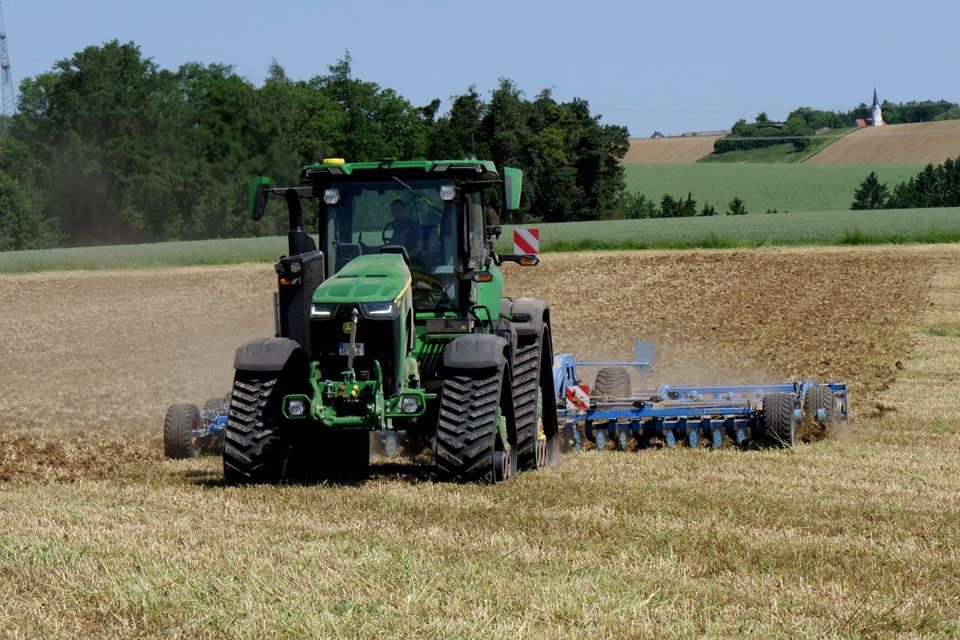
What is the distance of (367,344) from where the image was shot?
912cm

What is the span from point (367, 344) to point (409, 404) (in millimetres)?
526

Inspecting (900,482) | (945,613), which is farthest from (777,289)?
(945,613)

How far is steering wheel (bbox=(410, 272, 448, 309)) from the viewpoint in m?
9.91

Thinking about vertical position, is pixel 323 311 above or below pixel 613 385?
above

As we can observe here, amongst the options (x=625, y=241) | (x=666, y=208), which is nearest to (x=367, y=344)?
(x=625, y=241)

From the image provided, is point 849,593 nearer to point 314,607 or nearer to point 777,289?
point 314,607

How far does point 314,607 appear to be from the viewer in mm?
5438

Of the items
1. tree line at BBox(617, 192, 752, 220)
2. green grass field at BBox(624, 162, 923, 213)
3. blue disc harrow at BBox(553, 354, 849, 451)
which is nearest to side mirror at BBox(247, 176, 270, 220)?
blue disc harrow at BBox(553, 354, 849, 451)

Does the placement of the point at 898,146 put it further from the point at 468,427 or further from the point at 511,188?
the point at 468,427

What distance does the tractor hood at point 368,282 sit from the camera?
8992 millimetres

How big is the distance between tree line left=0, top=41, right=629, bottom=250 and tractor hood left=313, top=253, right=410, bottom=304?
1540 mm

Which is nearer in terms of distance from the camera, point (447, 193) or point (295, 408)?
point (295, 408)

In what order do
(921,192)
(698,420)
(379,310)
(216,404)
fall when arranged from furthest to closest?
(921,192) → (216,404) → (698,420) → (379,310)

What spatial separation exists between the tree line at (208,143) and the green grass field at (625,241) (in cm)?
141
